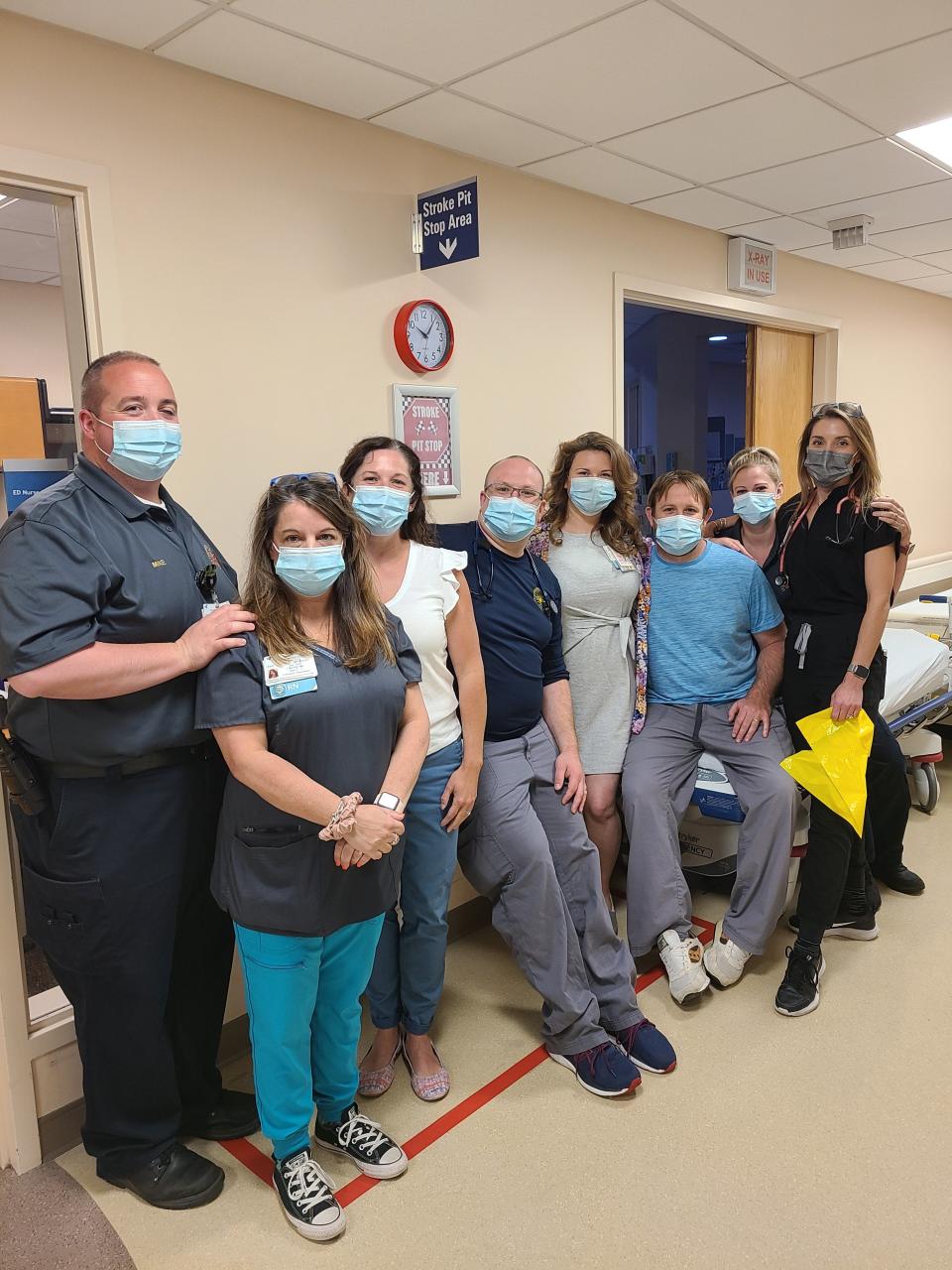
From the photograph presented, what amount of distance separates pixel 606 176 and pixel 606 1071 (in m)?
3.03

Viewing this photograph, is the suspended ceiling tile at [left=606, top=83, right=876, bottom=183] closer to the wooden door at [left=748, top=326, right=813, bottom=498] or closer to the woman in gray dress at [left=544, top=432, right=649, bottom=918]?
the woman in gray dress at [left=544, top=432, right=649, bottom=918]

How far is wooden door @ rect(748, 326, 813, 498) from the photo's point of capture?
16.6 ft

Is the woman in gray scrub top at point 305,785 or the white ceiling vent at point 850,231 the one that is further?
the white ceiling vent at point 850,231

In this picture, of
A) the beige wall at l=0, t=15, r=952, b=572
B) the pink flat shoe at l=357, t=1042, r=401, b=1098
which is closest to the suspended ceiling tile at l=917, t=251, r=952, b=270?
the beige wall at l=0, t=15, r=952, b=572

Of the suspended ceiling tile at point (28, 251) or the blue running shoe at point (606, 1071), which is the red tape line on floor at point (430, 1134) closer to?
the blue running shoe at point (606, 1071)

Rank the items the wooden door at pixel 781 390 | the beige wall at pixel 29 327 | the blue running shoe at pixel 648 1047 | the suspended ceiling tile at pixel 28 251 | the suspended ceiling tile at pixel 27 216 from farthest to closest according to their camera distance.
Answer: the beige wall at pixel 29 327, the wooden door at pixel 781 390, the suspended ceiling tile at pixel 28 251, the suspended ceiling tile at pixel 27 216, the blue running shoe at pixel 648 1047

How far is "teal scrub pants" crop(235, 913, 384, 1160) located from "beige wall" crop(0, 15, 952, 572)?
1.18m

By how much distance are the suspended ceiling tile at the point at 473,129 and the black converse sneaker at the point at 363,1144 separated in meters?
2.74

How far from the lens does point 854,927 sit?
3154 millimetres

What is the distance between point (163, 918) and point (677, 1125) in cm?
135

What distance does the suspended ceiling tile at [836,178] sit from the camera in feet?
11.1

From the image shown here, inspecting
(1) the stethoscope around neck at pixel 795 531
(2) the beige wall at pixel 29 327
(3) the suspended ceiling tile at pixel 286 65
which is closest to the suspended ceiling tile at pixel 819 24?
(3) the suspended ceiling tile at pixel 286 65

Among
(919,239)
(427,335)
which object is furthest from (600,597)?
(919,239)

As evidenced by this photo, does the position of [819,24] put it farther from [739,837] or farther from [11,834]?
[11,834]
